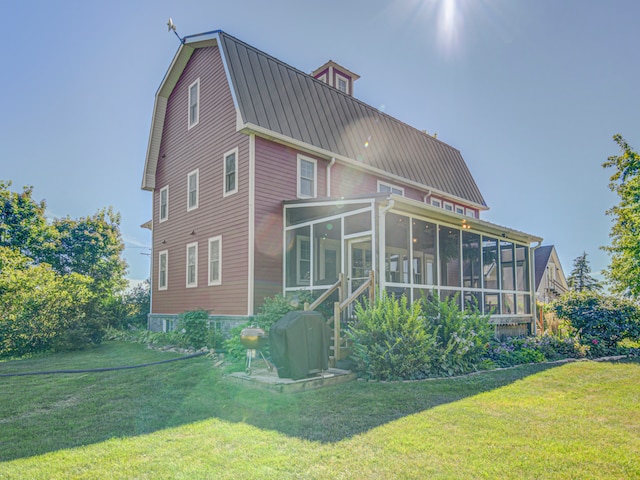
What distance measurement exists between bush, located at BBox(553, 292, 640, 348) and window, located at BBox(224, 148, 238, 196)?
942 cm

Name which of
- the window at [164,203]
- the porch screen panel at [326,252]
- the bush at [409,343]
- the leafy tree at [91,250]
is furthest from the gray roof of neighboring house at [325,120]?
the leafy tree at [91,250]

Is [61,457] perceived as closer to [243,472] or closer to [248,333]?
[243,472]

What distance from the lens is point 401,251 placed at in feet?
43.4

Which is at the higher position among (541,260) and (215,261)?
(541,260)

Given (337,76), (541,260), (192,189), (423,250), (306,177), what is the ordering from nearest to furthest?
(306,177) → (423,250) → (192,189) → (337,76) → (541,260)

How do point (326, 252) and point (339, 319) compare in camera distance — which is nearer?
point (339, 319)

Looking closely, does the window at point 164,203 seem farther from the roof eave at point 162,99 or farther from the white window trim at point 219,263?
the white window trim at point 219,263

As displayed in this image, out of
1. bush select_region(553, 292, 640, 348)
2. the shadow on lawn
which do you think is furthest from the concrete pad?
bush select_region(553, 292, 640, 348)

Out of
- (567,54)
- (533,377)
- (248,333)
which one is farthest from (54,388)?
(567,54)

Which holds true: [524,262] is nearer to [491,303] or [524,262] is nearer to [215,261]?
[491,303]

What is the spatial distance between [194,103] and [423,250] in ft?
27.8

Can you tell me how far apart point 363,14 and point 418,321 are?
8.25 m

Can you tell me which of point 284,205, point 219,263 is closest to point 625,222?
point 284,205

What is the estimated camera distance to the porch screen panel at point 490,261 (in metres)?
12.0
